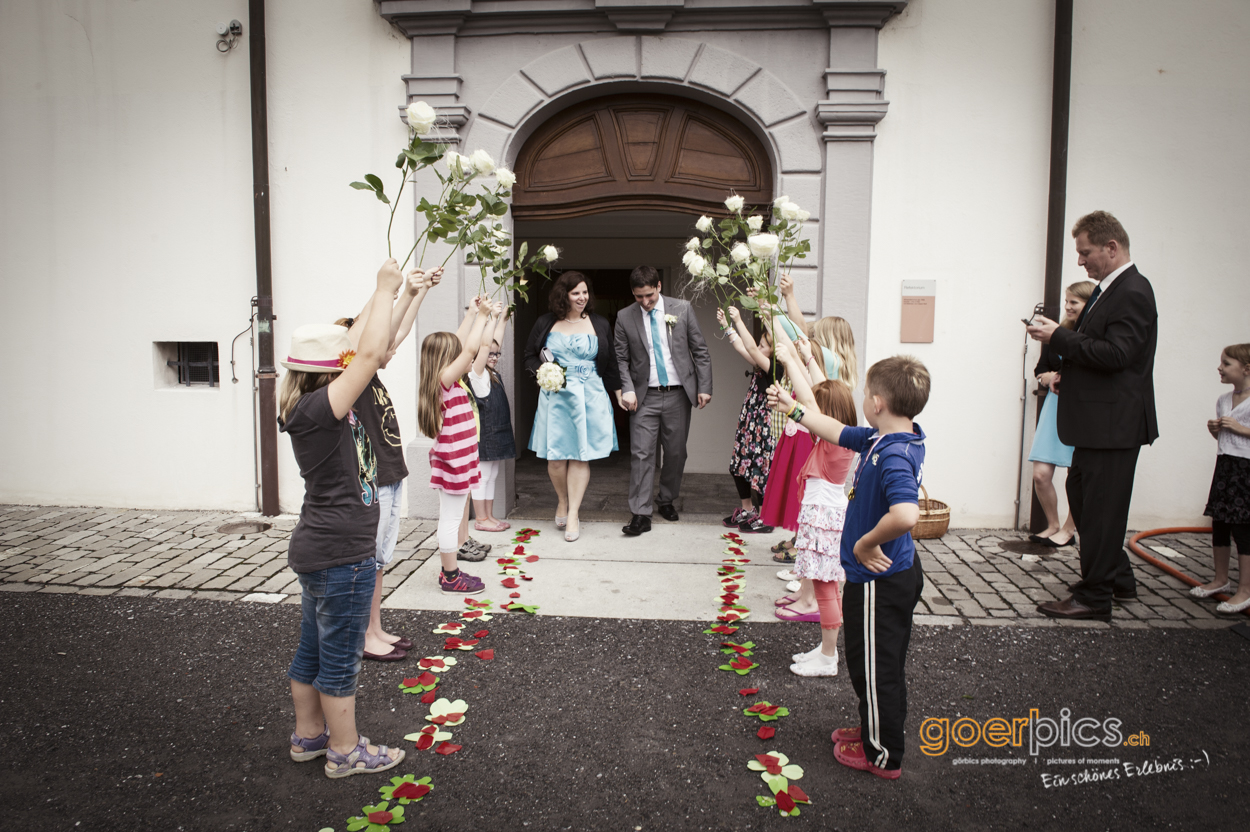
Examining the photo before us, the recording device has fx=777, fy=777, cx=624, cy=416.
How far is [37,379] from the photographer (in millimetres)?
6992

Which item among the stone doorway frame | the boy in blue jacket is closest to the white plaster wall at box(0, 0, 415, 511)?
the stone doorway frame

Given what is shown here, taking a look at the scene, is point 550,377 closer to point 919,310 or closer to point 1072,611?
point 919,310

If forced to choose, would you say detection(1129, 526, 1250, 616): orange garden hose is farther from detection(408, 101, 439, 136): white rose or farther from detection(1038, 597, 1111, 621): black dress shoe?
detection(408, 101, 439, 136): white rose

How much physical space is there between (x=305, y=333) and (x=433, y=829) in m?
1.71

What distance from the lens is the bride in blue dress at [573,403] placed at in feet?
19.5

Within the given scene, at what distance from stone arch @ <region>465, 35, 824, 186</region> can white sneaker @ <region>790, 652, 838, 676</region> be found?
403 centimetres

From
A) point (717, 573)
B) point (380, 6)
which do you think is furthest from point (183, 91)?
point (717, 573)

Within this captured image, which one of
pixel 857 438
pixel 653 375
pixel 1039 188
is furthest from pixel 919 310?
pixel 857 438

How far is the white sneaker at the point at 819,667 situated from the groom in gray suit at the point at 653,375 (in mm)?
2508

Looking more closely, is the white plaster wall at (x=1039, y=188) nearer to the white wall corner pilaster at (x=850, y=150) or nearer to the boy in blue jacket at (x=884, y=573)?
the white wall corner pilaster at (x=850, y=150)

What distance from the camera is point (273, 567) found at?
5246 mm

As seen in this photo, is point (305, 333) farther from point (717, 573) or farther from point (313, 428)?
point (717, 573)

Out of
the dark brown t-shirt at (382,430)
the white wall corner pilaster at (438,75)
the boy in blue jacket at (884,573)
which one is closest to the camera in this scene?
the boy in blue jacket at (884,573)

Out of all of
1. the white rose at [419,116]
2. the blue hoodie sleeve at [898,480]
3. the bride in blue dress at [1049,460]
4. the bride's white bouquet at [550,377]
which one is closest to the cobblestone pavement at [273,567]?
the bride in blue dress at [1049,460]
